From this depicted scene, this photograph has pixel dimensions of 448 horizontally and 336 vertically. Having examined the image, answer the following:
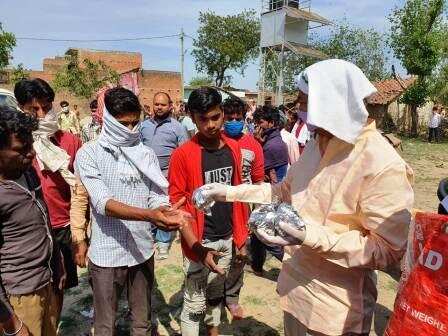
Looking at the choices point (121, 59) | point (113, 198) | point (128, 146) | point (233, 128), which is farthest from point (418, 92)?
point (113, 198)

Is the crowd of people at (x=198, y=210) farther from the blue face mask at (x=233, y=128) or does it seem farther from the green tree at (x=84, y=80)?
the green tree at (x=84, y=80)

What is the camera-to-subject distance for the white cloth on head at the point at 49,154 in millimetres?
2680

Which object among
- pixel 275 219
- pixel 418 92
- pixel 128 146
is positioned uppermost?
pixel 418 92

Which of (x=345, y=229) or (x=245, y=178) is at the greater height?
(x=345, y=229)

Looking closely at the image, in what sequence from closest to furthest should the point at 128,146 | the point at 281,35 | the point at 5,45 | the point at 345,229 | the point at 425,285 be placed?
the point at 425,285 → the point at 345,229 → the point at 128,146 → the point at 5,45 → the point at 281,35

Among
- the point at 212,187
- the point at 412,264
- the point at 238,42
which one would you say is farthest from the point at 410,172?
the point at 238,42

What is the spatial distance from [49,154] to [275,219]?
1.83 m

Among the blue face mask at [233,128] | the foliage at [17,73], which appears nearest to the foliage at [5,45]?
the foliage at [17,73]

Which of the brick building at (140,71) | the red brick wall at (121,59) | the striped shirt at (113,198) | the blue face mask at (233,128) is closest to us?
the striped shirt at (113,198)

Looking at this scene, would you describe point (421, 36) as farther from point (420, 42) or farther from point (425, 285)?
point (425, 285)

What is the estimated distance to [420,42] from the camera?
1992cm

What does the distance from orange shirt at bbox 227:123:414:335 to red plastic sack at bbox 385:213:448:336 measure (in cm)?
29

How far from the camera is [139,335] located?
105 inches

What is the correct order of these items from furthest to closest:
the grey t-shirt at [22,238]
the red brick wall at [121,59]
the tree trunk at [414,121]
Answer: the red brick wall at [121,59], the tree trunk at [414,121], the grey t-shirt at [22,238]
